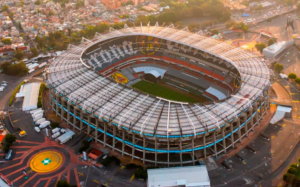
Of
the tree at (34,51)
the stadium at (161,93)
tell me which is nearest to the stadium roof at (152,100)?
the stadium at (161,93)

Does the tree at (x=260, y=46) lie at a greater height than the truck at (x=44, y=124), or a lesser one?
greater

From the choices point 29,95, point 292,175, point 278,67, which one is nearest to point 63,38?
point 29,95

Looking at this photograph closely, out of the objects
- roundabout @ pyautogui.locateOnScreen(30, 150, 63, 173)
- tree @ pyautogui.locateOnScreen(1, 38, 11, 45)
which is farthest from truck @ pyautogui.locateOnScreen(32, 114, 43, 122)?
tree @ pyautogui.locateOnScreen(1, 38, 11, 45)

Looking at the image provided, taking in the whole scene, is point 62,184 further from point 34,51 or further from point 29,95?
point 34,51

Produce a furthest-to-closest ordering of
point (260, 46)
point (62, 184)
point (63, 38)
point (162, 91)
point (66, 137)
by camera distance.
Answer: point (63, 38), point (260, 46), point (162, 91), point (66, 137), point (62, 184)

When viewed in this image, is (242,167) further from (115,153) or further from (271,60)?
(271,60)

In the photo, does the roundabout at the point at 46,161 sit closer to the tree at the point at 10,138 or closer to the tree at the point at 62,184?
the tree at the point at 62,184

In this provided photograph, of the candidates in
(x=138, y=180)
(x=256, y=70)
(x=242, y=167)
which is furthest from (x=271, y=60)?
(x=138, y=180)

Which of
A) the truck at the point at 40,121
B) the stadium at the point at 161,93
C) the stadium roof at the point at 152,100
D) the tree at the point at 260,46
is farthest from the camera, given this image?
the tree at the point at 260,46
